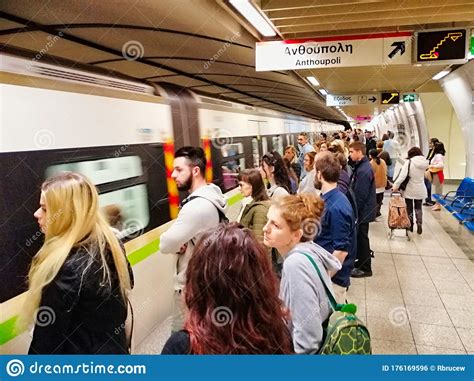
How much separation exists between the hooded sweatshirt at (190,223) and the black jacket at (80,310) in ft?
2.12

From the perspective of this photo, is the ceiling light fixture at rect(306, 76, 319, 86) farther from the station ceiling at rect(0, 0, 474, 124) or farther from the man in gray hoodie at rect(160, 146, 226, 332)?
the man in gray hoodie at rect(160, 146, 226, 332)

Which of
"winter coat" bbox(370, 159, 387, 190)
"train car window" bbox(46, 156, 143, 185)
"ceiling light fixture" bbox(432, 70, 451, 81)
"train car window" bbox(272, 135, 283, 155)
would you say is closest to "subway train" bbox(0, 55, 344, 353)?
"train car window" bbox(46, 156, 143, 185)

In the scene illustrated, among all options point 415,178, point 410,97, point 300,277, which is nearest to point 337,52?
point 415,178

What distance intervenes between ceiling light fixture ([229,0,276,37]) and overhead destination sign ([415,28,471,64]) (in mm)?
1675

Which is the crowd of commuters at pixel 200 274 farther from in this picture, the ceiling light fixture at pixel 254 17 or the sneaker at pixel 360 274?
the sneaker at pixel 360 274

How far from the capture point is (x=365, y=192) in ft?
16.8

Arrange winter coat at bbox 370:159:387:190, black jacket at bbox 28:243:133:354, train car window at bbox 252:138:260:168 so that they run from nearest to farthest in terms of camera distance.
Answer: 1. black jacket at bbox 28:243:133:354
2. winter coat at bbox 370:159:387:190
3. train car window at bbox 252:138:260:168

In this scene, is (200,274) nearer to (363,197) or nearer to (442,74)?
(363,197)

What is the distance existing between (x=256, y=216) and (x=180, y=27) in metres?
2.10

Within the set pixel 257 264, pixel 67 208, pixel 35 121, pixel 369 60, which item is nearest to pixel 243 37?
pixel 369 60

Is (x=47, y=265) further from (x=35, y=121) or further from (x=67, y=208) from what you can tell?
(x=35, y=121)

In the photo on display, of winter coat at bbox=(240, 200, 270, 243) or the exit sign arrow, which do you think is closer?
winter coat at bbox=(240, 200, 270, 243)

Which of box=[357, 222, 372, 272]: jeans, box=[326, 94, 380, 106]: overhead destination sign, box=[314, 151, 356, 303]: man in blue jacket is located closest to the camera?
box=[314, 151, 356, 303]: man in blue jacket

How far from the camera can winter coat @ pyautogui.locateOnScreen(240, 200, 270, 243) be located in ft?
10.6
